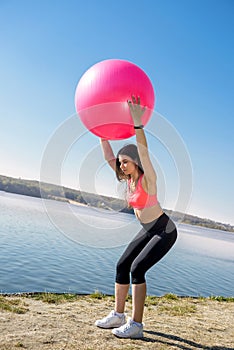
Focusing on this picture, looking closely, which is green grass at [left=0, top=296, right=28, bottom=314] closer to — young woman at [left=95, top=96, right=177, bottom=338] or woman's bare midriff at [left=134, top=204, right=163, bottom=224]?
young woman at [left=95, top=96, right=177, bottom=338]

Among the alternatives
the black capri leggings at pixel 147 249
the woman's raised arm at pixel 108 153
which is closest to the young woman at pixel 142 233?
the black capri leggings at pixel 147 249

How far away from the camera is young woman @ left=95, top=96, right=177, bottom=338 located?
11.2ft

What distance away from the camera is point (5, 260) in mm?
10789

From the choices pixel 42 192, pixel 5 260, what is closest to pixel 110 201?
pixel 42 192

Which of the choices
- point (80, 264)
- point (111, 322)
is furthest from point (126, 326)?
point (80, 264)

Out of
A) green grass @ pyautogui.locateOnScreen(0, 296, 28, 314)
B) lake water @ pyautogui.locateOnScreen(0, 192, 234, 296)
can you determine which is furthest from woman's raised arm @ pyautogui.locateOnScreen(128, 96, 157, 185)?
green grass @ pyautogui.locateOnScreen(0, 296, 28, 314)

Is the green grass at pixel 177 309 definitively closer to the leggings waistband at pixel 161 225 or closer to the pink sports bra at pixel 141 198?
the leggings waistband at pixel 161 225

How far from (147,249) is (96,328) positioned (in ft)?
3.36

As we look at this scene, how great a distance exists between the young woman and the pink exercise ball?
0.12 m

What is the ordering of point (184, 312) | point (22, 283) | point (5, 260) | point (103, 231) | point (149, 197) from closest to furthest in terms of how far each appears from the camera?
point (149, 197) < point (103, 231) < point (184, 312) < point (22, 283) < point (5, 260)

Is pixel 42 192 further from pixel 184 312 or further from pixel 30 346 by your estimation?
pixel 184 312

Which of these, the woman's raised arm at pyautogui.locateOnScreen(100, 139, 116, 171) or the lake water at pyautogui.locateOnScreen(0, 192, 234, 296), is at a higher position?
the woman's raised arm at pyautogui.locateOnScreen(100, 139, 116, 171)

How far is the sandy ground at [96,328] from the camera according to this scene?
318 cm

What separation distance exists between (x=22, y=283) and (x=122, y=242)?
506cm
